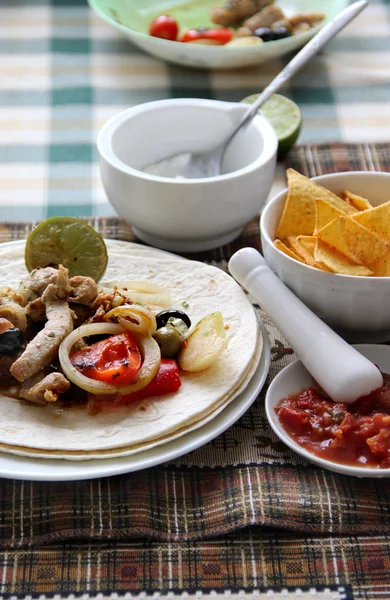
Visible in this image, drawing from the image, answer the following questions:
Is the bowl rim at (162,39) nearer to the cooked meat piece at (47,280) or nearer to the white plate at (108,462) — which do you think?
the cooked meat piece at (47,280)

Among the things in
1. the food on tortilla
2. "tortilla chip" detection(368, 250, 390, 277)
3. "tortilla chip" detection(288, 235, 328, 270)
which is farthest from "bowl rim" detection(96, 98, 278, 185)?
"tortilla chip" detection(368, 250, 390, 277)

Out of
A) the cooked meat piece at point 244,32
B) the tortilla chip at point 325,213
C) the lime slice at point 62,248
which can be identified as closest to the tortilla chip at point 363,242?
the tortilla chip at point 325,213

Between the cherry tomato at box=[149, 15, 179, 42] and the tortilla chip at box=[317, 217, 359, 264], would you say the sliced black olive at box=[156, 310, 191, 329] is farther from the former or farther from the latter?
the cherry tomato at box=[149, 15, 179, 42]

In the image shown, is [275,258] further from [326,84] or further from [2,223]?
[326,84]

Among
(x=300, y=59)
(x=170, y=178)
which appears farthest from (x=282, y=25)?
(x=170, y=178)

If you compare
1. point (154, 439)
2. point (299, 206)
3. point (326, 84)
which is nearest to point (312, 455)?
point (154, 439)
